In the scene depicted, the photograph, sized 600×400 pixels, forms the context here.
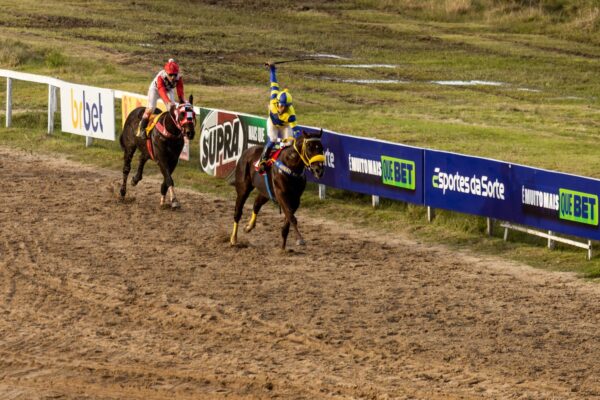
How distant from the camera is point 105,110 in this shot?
25.8m

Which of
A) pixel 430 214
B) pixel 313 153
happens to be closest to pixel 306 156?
pixel 313 153

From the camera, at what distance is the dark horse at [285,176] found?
16484mm

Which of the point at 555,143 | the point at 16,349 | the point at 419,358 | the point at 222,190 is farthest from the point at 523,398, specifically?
the point at 555,143

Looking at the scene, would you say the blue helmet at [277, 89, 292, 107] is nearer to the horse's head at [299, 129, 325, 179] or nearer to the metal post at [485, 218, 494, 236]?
the horse's head at [299, 129, 325, 179]

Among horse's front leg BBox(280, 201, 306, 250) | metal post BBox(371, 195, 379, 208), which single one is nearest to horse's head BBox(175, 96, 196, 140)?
horse's front leg BBox(280, 201, 306, 250)

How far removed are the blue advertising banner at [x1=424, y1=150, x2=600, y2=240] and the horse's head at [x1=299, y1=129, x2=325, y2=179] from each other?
103 inches

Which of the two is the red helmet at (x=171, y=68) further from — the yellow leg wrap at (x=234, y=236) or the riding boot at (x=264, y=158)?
the yellow leg wrap at (x=234, y=236)

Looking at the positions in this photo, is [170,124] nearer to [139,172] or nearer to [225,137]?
[139,172]

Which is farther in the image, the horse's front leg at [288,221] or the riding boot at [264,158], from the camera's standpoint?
the riding boot at [264,158]

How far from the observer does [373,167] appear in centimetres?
1989

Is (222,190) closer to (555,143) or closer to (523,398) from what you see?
(555,143)

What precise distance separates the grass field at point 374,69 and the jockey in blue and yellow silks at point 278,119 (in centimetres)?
230

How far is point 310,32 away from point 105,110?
71.1 feet

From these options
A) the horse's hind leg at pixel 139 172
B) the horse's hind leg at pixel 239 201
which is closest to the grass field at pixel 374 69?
the horse's hind leg at pixel 139 172
